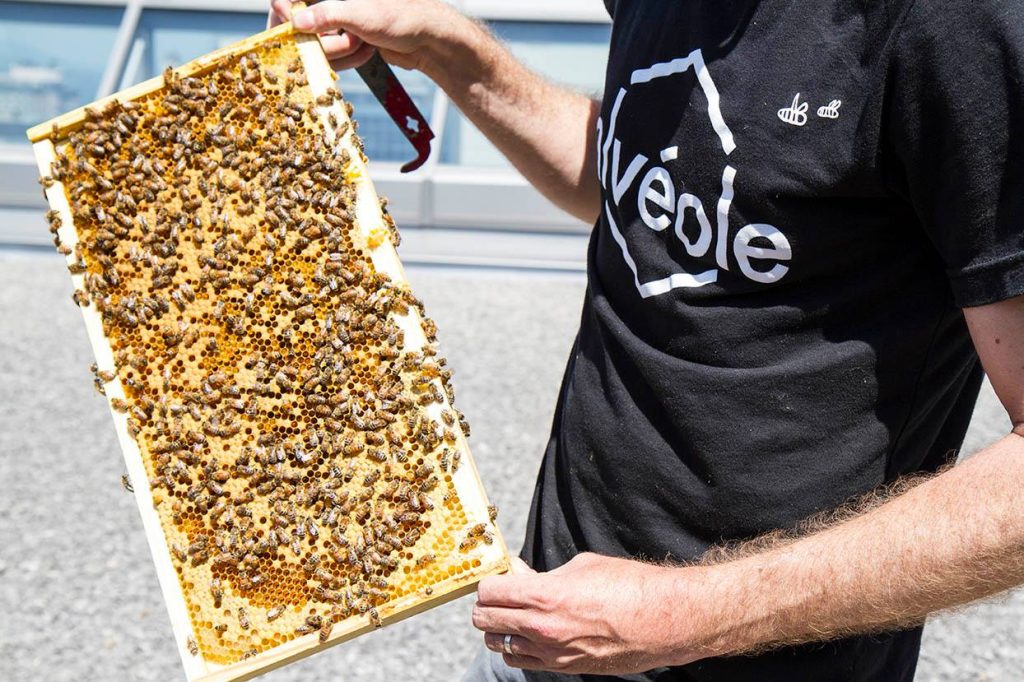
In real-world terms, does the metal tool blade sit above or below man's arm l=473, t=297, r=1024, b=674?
above

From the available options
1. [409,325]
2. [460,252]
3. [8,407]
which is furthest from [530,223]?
[409,325]

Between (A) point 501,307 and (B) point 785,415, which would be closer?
(B) point 785,415

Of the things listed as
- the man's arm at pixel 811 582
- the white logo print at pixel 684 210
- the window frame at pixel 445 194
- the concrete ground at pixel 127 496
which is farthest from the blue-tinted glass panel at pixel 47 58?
the man's arm at pixel 811 582

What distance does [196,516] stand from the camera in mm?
1638

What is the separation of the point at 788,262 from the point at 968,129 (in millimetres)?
337

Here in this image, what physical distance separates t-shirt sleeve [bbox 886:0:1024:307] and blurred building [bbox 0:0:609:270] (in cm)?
618

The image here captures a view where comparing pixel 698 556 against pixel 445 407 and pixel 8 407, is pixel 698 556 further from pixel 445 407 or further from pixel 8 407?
pixel 8 407

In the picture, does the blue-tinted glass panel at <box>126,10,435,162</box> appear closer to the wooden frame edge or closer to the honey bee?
the wooden frame edge

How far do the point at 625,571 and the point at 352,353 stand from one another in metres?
0.61

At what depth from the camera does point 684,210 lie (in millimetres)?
1599

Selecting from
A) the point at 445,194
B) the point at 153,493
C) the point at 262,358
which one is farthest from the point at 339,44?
the point at 445,194

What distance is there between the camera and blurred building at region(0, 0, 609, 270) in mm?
7465

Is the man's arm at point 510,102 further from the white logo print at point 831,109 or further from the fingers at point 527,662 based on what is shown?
the fingers at point 527,662

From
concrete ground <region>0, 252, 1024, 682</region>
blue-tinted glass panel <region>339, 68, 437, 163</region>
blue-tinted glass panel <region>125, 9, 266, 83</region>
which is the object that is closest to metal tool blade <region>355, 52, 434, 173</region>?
concrete ground <region>0, 252, 1024, 682</region>
